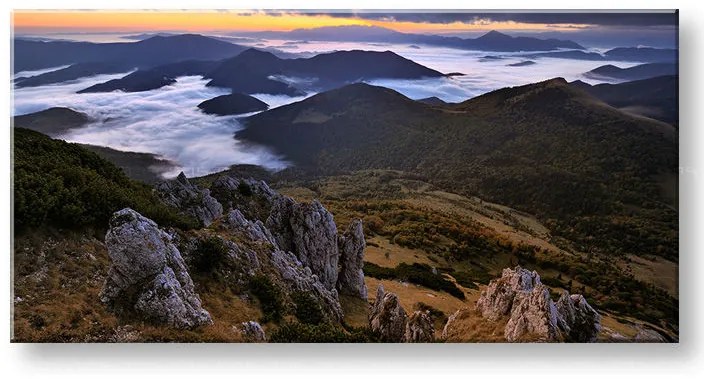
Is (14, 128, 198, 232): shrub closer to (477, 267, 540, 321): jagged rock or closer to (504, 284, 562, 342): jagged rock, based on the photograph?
(477, 267, 540, 321): jagged rock

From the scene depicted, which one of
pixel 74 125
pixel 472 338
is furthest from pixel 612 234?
pixel 74 125

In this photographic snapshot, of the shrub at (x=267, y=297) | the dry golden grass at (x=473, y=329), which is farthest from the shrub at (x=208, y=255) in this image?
the dry golden grass at (x=473, y=329)

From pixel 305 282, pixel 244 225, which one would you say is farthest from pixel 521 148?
pixel 244 225

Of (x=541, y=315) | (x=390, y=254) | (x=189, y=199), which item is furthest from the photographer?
(x=390, y=254)

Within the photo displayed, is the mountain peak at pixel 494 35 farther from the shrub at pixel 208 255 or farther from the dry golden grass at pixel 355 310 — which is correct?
the shrub at pixel 208 255

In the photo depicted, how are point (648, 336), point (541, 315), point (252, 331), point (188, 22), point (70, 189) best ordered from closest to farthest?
point (252, 331) < point (70, 189) < point (541, 315) < point (648, 336) < point (188, 22)

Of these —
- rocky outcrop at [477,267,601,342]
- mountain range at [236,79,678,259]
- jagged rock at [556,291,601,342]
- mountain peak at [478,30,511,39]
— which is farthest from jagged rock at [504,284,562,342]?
mountain peak at [478,30,511,39]

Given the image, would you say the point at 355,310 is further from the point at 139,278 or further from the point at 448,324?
the point at 139,278
